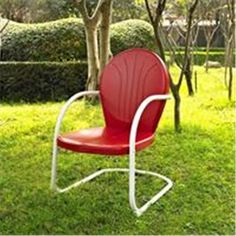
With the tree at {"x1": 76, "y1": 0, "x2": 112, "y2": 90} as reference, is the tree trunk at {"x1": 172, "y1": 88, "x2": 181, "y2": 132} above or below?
below

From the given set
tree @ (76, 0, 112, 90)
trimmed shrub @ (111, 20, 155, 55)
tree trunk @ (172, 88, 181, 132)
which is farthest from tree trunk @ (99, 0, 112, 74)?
trimmed shrub @ (111, 20, 155, 55)

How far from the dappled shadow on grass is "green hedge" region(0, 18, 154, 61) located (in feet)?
13.0

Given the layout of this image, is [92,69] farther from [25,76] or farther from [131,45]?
[131,45]

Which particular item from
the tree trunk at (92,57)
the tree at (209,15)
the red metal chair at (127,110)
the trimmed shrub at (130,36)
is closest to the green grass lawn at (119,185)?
the red metal chair at (127,110)

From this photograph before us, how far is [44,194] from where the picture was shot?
2.99 metres

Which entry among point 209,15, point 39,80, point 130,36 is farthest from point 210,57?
point 39,80

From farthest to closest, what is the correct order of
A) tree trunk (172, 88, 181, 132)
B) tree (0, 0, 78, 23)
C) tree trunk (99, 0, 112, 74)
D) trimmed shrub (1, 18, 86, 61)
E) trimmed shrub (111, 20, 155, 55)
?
tree (0, 0, 78, 23) < trimmed shrub (111, 20, 155, 55) < trimmed shrub (1, 18, 86, 61) < tree trunk (99, 0, 112, 74) < tree trunk (172, 88, 181, 132)

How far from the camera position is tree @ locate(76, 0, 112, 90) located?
19.7 ft

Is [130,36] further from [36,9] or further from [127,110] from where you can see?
[127,110]

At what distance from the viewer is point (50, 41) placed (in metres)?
7.98

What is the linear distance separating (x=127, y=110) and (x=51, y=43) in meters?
4.97

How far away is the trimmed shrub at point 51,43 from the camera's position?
26.1 ft

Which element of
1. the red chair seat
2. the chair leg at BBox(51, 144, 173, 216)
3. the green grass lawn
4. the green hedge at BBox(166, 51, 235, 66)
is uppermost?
the red chair seat

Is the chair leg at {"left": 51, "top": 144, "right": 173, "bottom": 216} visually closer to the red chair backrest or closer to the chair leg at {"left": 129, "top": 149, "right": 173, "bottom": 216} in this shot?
the chair leg at {"left": 129, "top": 149, "right": 173, "bottom": 216}
